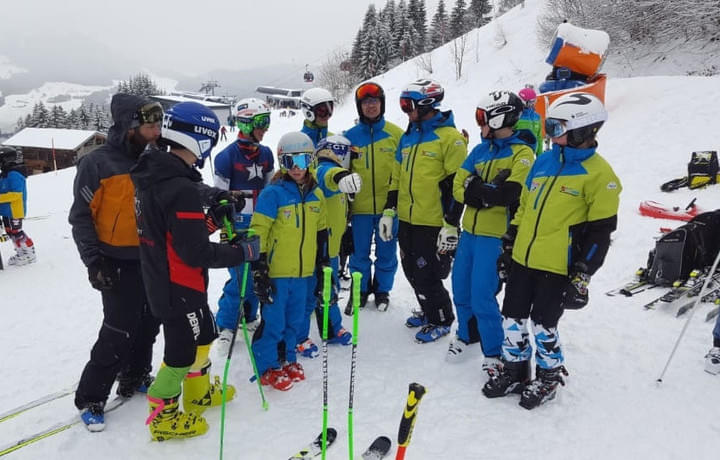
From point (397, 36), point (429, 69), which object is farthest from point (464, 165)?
point (397, 36)

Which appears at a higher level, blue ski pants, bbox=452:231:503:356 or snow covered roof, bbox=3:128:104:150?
snow covered roof, bbox=3:128:104:150

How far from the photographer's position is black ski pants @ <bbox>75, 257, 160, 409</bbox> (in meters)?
3.39

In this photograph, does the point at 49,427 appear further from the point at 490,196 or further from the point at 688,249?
the point at 688,249

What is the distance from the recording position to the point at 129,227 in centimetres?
342

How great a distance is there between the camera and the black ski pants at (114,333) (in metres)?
3.39

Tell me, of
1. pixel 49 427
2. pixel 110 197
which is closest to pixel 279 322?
pixel 110 197

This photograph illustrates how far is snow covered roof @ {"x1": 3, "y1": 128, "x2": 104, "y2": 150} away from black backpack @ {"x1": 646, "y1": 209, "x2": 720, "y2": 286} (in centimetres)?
4930

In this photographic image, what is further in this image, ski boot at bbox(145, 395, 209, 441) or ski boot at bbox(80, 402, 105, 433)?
ski boot at bbox(80, 402, 105, 433)

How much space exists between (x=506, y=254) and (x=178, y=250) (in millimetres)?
2492

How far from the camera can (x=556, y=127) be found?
333 cm

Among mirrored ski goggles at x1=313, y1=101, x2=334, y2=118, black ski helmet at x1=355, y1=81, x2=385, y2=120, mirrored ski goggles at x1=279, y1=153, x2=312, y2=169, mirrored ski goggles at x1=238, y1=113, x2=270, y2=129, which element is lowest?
mirrored ski goggles at x1=279, y1=153, x2=312, y2=169

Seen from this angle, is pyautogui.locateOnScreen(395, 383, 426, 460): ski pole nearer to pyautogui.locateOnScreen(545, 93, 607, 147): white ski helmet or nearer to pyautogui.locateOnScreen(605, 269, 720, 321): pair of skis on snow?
pyautogui.locateOnScreen(545, 93, 607, 147): white ski helmet

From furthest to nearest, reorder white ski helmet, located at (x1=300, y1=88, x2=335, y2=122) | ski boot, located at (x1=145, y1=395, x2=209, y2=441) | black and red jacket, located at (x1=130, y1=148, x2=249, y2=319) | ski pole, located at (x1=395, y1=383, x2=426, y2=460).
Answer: white ski helmet, located at (x1=300, y1=88, x2=335, y2=122)
ski boot, located at (x1=145, y1=395, x2=209, y2=441)
black and red jacket, located at (x1=130, y1=148, x2=249, y2=319)
ski pole, located at (x1=395, y1=383, x2=426, y2=460)

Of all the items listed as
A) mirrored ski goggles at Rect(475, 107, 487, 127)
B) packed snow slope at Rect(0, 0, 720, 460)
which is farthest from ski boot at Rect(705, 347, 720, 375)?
mirrored ski goggles at Rect(475, 107, 487, 127)
